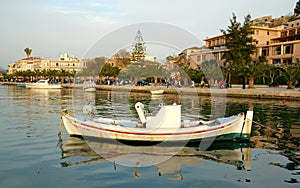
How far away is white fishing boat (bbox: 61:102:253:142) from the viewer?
529 inches

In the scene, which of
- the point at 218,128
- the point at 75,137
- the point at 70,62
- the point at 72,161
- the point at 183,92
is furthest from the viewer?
the point at 70,62

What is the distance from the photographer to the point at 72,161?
38.2 ft

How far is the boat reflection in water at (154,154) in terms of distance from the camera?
37.1 ft

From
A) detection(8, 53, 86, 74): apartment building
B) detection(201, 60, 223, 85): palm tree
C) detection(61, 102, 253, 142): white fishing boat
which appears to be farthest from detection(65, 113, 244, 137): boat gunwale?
detection(8, 53, 86, 74): apartment building

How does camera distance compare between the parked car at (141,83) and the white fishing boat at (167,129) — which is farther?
the parked car at (141,83)

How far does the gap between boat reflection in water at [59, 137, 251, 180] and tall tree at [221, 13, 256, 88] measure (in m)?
45.4

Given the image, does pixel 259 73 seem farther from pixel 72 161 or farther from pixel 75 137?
pixel 72 161

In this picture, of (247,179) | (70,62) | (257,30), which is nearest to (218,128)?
(247,179)

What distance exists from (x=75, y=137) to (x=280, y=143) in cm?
947

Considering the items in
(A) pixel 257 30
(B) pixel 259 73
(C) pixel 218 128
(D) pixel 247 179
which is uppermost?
(A) pixel 257 30

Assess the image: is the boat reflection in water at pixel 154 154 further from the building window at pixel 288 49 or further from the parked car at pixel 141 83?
the parked car at pixel 141 83

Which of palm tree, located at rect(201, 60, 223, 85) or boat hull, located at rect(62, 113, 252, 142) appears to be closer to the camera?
boat hull, located at rect(62, 113, 252, 142)

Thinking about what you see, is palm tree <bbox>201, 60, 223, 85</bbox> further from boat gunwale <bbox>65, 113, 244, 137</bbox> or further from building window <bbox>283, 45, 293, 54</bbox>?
boat gunwale <bbox>65, 113, 244, 137</bbox>

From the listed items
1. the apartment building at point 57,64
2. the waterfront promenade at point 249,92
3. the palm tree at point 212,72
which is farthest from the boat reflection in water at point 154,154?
the apartment building at point 57,64
